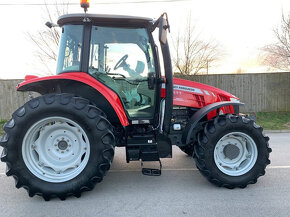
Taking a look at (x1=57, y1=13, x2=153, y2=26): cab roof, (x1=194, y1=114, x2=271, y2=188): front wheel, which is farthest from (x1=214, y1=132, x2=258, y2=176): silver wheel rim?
(x1=57, y1=13, x2=153, y2=26): cab roof

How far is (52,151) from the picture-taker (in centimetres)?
303

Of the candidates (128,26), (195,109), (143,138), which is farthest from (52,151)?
(195,109)

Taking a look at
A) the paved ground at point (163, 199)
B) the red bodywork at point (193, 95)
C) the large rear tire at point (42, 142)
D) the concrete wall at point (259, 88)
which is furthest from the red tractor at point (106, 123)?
the concrete wall at point (259, 88)

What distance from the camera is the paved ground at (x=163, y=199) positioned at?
8.27 ft

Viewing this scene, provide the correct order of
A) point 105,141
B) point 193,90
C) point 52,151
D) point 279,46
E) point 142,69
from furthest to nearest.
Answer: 1. point 279,46
2. point 193,90
3. point 142,69
4. point 52,151
5. point 105,141

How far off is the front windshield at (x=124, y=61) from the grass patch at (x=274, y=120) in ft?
22.8

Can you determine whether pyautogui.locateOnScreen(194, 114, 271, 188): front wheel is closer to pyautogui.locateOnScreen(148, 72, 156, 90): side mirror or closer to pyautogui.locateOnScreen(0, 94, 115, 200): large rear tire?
pyautogui.locateOnScreen(148, 72, 156, 90): side mirror

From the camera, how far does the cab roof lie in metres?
3.00

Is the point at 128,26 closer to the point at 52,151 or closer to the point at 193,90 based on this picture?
the point at 193,90

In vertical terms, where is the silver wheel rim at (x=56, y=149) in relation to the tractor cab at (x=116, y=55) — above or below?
Answer: below

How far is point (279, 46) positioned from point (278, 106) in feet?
9.77

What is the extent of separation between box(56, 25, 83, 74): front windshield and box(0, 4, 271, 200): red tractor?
13 millimetres

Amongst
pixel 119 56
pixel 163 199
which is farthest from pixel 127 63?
pixel 163 199

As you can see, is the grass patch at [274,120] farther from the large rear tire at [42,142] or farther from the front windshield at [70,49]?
the front windshield at [70,49]
